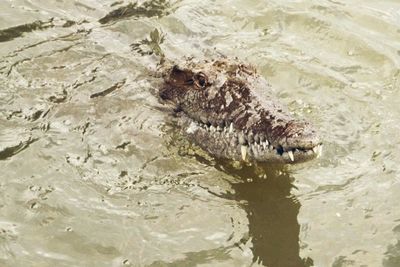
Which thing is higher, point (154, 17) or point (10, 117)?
point (154, 17)

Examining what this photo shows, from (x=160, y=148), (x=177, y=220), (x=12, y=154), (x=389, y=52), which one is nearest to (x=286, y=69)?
(x=389, y=52)

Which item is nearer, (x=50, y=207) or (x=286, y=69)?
(x=50, y=207)

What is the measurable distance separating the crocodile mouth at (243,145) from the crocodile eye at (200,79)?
346mm

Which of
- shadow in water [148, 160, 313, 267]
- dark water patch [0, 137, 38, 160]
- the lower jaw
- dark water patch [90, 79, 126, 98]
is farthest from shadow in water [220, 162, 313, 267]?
dark water patch [0, 137, 38, 160]

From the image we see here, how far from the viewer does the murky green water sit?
15.6ft

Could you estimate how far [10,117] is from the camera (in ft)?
19.7

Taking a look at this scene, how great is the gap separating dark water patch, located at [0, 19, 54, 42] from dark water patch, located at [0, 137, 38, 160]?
2.05m

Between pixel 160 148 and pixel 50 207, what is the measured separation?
1.24 m

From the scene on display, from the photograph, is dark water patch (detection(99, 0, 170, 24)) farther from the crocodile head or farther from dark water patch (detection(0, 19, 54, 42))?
the crocodile head

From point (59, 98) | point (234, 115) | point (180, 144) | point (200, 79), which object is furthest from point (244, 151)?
point (59, 98)

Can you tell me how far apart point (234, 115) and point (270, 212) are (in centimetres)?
91

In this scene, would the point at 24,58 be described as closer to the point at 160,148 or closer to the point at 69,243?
the point at 160,148

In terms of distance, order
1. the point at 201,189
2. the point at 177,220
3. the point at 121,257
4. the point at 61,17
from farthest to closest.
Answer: the point at 61,17
the point at 201,189
the point at 177,220
the point at 121,257

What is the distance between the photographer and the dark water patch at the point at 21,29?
7.27m
